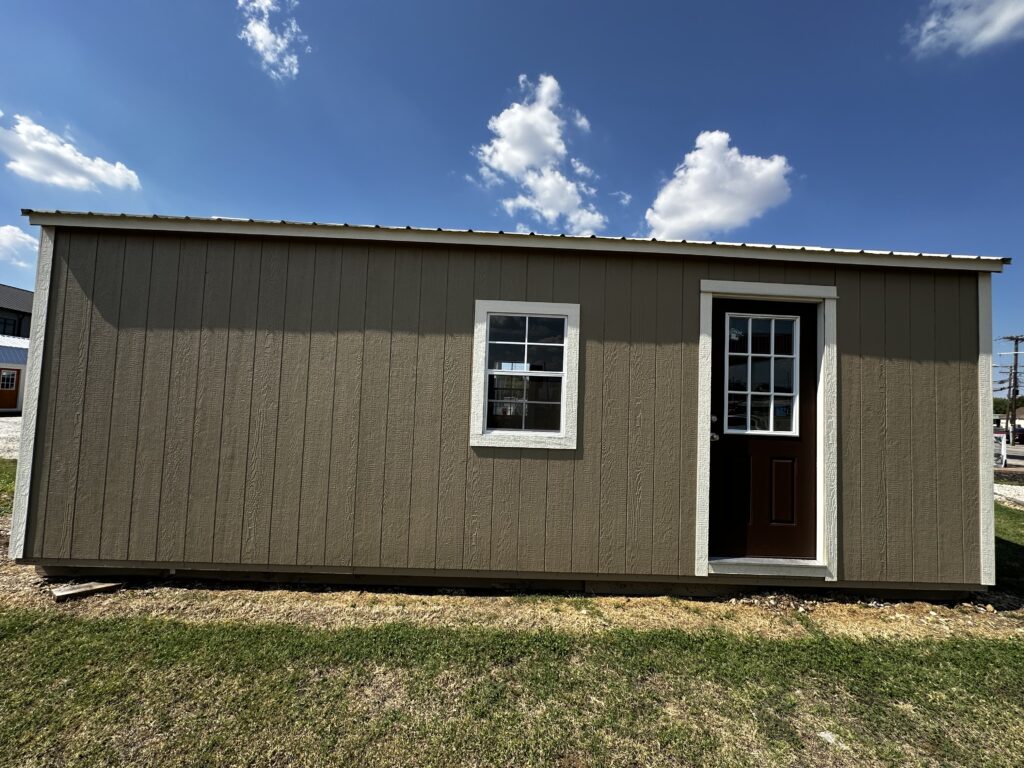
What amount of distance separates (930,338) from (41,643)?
20.1ft

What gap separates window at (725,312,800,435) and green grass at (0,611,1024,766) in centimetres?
147

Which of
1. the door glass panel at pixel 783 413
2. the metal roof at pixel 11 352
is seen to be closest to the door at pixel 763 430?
the door glass panel at pixel 783 413

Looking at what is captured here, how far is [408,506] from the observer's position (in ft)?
10.6

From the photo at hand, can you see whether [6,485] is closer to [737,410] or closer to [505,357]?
[505,357]

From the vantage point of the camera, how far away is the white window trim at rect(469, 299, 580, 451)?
10.6 ft

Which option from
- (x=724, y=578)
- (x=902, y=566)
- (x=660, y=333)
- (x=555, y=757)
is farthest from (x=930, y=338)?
(x=555, y=757)

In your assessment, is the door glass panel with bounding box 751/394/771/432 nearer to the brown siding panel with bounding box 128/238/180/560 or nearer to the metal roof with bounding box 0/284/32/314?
the brown siding panel with bounding box 128/238/180/560

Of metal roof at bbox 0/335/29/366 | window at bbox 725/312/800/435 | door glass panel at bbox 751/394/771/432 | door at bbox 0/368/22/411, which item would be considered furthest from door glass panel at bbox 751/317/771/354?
door at bbox 0/368/22/411

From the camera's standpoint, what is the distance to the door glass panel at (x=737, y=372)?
3410mm

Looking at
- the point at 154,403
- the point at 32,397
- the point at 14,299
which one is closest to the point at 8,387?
the point at 14,299

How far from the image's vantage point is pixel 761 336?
3.43 meters

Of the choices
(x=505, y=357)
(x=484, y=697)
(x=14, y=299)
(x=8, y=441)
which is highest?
(x=14, y=299)

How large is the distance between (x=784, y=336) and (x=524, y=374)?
206 centimetres

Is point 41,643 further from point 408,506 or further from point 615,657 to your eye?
point 615,657
